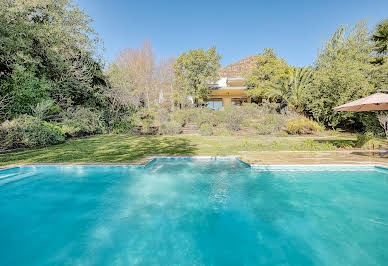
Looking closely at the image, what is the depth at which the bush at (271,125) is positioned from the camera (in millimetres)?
13648

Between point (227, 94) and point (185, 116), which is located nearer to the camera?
point (185, 116)

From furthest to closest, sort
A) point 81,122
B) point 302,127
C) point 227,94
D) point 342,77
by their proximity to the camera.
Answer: point 227,94 < point 302,127 < point 81,122 < point 342,77

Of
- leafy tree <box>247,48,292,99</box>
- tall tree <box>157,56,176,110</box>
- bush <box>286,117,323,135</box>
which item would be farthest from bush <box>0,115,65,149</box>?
leafy tree <box>247,48,292,99</box>

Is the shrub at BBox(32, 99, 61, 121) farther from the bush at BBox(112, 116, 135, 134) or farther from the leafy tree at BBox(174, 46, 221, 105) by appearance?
the leafy tree at BBox(174, 46, 221, 105)

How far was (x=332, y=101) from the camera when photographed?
13.2m

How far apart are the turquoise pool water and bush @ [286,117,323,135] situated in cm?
775

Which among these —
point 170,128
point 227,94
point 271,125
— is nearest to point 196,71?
point 227,94

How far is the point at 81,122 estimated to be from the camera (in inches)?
507

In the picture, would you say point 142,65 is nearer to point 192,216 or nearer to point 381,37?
point 381,37

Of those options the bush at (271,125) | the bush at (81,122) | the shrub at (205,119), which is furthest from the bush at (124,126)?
the bush at (271,125)

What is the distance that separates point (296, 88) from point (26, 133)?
19.0m

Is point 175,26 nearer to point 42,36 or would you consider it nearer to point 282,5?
point 282,5

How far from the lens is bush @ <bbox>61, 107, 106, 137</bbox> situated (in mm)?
11766

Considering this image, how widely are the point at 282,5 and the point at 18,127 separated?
23779 mm
